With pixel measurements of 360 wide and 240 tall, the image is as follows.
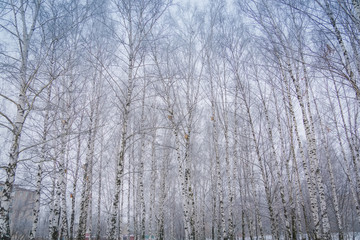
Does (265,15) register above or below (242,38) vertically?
below

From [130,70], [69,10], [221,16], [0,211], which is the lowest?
[0,211]

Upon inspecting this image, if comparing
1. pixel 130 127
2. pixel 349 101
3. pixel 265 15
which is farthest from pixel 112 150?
pixel 349 101

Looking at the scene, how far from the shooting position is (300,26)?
7.25 meters

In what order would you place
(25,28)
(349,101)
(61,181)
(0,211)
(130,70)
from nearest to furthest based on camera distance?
(0,211) < (25,28) < (130,70) < (61,181) < (349,101)

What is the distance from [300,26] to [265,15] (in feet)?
5.84

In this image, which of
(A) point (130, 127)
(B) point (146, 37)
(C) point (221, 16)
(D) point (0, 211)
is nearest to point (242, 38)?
(C) point (221, 16)

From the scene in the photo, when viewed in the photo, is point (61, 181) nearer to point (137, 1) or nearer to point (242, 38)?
point (137, 1)

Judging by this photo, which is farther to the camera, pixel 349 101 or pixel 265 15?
pixel 349 101

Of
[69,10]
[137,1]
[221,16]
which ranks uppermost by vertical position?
[221,16]

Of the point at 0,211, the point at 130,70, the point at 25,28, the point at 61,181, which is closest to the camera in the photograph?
the point at 0,211

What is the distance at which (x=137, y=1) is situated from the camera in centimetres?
732

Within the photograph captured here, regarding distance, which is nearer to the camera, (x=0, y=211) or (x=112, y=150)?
(x=0, y=211)

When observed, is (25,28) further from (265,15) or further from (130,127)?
(130,127)

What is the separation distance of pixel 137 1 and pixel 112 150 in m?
11.5
